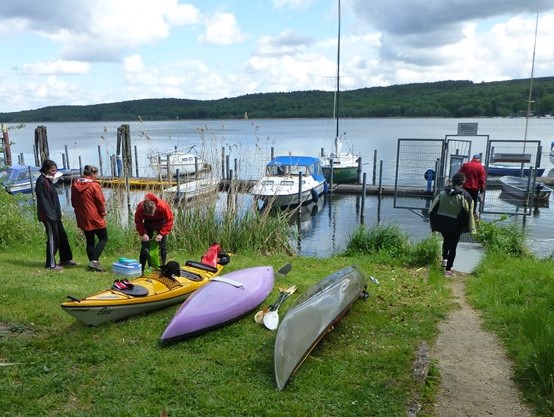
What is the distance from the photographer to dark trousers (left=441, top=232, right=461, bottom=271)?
7.50 meters

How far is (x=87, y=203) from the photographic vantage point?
704 centimetres

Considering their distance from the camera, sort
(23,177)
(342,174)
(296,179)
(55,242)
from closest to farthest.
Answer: (55,242) < (296,179) < (23,177) < (342,174)

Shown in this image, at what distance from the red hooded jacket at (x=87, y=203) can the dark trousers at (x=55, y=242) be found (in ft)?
1.39

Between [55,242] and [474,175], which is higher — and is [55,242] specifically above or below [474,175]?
below

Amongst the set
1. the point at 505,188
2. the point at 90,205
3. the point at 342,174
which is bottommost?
the point at 342,174

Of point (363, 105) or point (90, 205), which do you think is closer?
point (90, 205)

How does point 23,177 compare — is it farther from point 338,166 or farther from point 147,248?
point 147,248

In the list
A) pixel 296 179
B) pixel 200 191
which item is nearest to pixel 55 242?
pixel 200 191

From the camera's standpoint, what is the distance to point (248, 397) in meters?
3.77

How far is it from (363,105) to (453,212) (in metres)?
76.8

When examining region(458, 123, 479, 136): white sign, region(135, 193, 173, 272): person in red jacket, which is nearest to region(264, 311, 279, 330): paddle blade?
region(135, 193, 173, 272): person in red jacket

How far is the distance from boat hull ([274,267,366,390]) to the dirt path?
108cm

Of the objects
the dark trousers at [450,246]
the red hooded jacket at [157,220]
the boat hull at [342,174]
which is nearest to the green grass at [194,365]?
the red hooded jacket at [157,220]

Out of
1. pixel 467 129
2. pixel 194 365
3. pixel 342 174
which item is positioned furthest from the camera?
pixel 342 174
